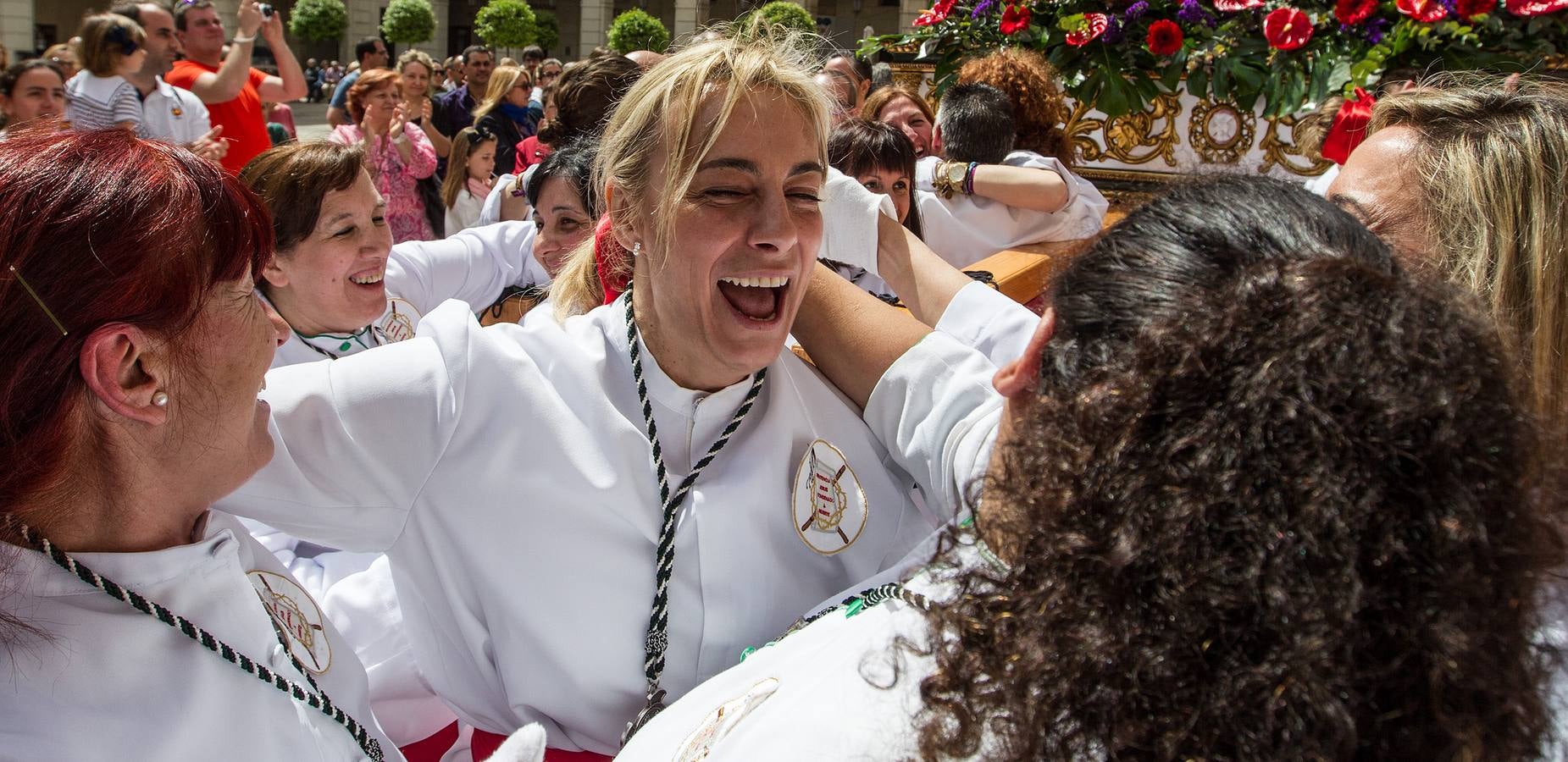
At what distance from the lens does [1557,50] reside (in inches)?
123

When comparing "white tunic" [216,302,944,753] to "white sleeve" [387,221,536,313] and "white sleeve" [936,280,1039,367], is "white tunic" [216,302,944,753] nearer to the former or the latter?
"white sleeve" [936,280,1039,367]

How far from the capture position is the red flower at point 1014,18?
393 centimetres

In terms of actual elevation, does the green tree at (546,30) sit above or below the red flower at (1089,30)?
below

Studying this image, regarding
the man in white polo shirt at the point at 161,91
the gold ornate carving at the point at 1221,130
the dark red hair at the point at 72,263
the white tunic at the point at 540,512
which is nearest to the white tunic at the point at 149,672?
the dark red hair at the point at 72,263

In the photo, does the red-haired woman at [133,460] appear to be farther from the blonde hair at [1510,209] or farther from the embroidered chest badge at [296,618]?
the blonde hair at [1510,209]

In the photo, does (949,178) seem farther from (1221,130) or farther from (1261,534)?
(1261,534)

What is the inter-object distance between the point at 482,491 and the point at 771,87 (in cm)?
83

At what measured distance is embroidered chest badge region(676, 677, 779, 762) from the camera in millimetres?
1028

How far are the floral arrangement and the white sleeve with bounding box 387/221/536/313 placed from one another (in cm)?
208

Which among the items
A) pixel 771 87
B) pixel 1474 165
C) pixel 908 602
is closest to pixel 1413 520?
pixel 908 602

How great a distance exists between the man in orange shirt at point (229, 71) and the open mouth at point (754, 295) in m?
4.47

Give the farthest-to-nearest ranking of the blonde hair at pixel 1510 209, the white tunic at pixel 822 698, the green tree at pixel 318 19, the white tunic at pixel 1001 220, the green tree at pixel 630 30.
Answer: the green tree at pixel 318 19 < the green tree at pixel 630 30 < the white tunic at pixel 1001 220 < the blonde hair at pixel 1510 209 < the white tunic at pixel 822 698

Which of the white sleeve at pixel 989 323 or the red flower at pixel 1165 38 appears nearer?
the white sleeve at pixel 989 323

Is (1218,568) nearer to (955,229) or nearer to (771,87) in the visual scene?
(771,87)
